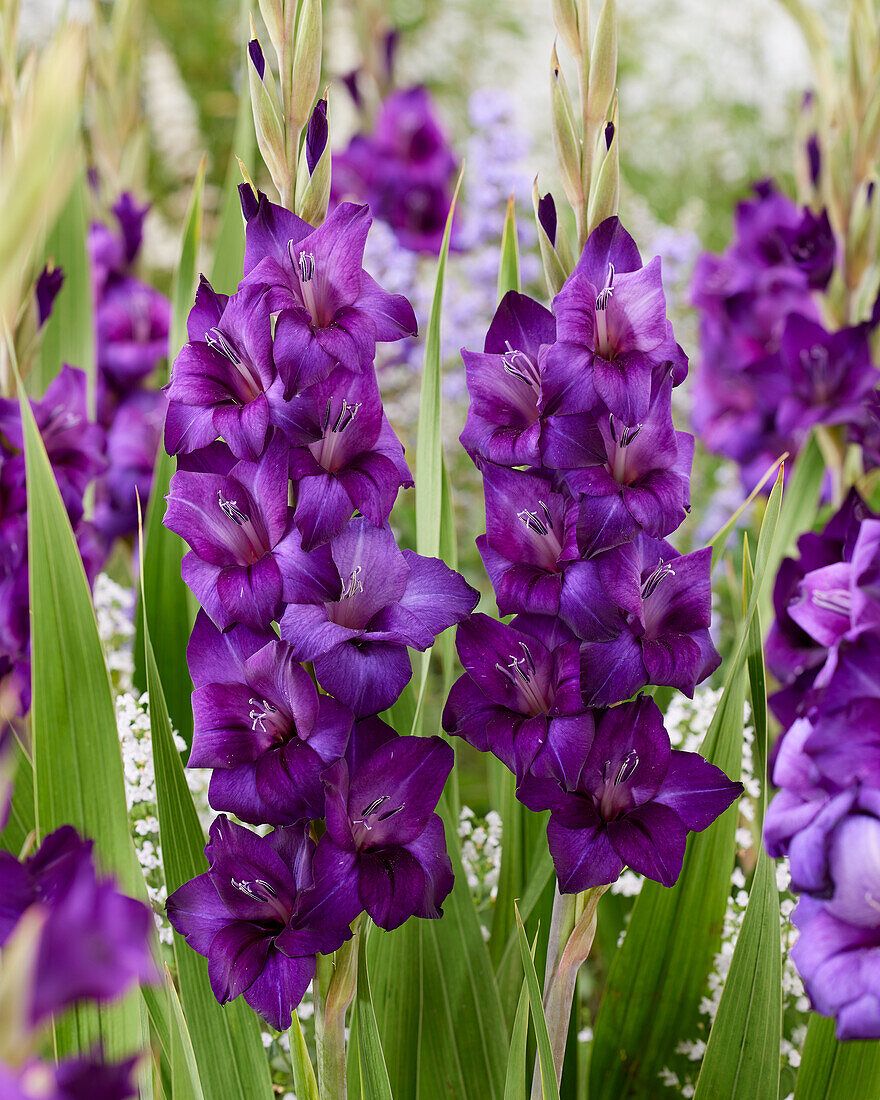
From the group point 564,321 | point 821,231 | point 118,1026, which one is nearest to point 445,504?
point 564,321

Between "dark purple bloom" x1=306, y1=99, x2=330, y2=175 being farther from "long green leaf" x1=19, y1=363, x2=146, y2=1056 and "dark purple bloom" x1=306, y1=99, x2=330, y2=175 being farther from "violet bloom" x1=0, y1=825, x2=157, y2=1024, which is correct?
"violet bloom" x1=0, y1=825, x2=157, y2=1024

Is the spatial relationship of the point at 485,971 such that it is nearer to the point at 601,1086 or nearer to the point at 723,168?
the point at 601,1086

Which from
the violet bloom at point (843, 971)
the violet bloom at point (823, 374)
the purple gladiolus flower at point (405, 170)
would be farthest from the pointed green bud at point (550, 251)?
the purple gladiolus flower at point (405, 170)

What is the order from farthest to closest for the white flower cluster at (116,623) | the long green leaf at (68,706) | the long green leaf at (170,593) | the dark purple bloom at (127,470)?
the dark purple bloom at (127,470) < the white flower cluster at (116,623) < the long green leaf at (170,593) < the long green leaf at (68,706)

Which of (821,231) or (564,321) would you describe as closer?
(564,321)

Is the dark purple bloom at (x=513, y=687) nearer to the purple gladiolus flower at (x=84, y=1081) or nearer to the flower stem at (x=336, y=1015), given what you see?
the flower stem at (x=336, y=1015)

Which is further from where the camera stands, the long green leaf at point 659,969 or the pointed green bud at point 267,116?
the long green leaf at point 659,969

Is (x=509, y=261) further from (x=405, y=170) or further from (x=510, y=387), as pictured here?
(x=405, y=170)
